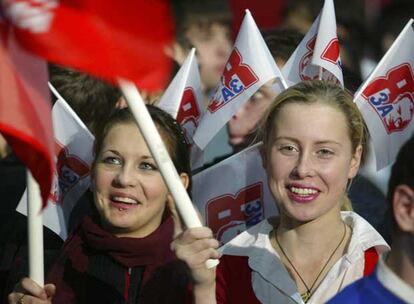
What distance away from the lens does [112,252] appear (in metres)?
5.63

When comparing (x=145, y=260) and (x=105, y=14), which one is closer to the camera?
(x=105, y=14)

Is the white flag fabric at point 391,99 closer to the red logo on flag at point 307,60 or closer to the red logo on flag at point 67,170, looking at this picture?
the red logo on flag at point 307,60

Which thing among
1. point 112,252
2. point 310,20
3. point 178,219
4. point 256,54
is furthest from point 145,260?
point 310,20

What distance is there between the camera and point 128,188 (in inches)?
223

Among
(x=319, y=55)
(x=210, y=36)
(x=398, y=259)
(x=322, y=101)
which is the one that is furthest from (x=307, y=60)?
(x=210, y=36)

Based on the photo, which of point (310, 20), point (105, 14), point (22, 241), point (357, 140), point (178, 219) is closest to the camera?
point (105, 14)

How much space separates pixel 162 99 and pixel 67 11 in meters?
2.29

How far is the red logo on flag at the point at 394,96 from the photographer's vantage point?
6199mm

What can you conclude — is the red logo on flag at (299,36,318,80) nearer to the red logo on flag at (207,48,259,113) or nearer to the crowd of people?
the red logo on flag at (207,48,259,113)

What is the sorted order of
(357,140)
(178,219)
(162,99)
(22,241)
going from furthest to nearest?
1. (162,99)
2. (22,241)
3. (357,140)
4. (178,219)

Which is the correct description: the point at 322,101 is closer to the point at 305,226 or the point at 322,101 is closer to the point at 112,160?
the point at 305,226

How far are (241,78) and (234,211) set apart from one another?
574mm

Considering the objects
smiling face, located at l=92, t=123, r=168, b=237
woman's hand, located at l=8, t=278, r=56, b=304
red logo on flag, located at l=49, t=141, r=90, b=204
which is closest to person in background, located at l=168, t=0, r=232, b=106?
red logo on flag, located at l=49, t=141, r=90, b=204

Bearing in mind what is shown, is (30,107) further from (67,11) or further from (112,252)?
(112,252)
